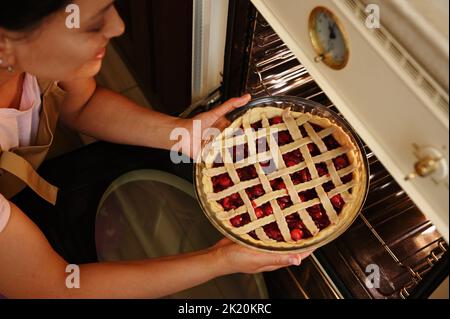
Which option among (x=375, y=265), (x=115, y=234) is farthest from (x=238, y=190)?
(x=115, y=234)

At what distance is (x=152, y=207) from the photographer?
1.28m

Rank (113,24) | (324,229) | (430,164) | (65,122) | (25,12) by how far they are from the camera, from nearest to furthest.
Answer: (430,164) < (25,12) < (113,24) < (324,229) < (65,122)

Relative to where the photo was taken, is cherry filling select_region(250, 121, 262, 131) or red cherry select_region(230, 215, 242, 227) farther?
cherry filling select_region(250, 121, 262, 131)

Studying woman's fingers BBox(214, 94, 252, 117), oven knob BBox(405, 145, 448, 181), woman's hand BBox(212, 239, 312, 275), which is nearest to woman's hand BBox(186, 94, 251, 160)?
woman's fingers BBox(214, 94, 252, 117)

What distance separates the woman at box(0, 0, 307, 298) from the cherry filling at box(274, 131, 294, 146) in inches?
3.6

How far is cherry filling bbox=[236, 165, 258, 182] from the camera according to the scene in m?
0.97

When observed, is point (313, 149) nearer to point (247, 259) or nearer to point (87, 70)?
point (247, 259)

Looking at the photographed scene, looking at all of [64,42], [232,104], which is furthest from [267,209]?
[64,42]

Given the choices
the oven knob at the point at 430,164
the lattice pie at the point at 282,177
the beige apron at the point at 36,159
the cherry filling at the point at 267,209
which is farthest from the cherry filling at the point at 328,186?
the beige apron at the point at 36,159

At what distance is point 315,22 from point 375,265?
1.78ft

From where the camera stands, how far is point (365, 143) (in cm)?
75

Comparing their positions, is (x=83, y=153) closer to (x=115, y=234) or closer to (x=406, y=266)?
(x=115, y=234)

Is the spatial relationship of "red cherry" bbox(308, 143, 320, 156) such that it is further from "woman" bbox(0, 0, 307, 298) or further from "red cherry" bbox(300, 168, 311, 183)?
"woman" bbox(0, 0, 307, 298)

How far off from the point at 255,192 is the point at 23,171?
403mm
